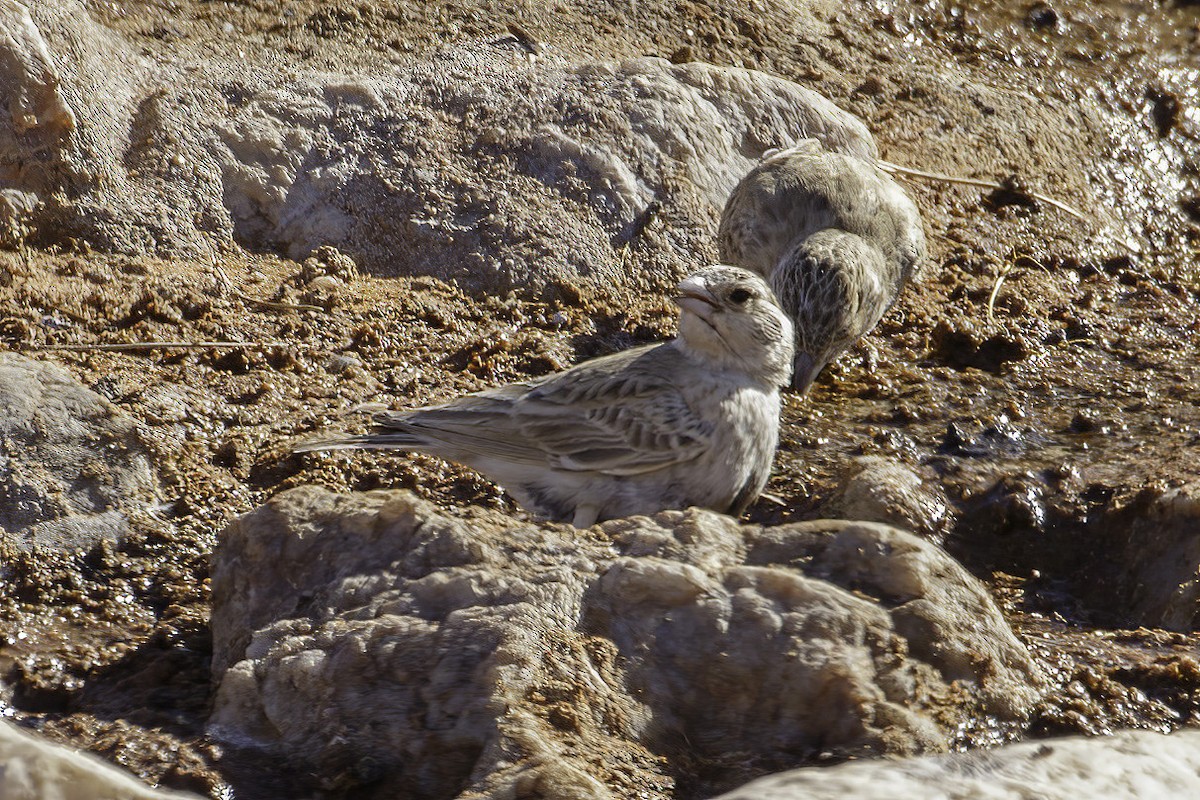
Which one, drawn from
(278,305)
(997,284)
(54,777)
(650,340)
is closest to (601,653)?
Result: (54,777)

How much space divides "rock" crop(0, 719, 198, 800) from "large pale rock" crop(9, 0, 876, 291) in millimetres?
4290

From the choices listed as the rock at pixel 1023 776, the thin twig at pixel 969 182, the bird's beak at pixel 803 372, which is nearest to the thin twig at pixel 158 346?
the bird's beak at pixel 803 372

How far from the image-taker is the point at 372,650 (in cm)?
336

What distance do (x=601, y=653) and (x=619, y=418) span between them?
5.46 ft

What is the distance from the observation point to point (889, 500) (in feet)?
16.6

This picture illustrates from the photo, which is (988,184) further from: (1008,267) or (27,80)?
(27,80)

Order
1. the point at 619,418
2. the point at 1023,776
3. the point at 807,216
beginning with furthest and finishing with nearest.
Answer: the point at 807,216
the point at 619,418
the point at 1023,776

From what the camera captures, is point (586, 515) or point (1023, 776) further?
point (586, 515)

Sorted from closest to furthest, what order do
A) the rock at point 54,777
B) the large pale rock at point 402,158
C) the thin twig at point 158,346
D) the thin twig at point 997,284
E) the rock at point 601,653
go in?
1. the rock at point 54,777
2. the rock at point 601,653
3. the thin twig at point 158,346
4. the large pale rock at point 402,158
5. the thin twig at point 997,284

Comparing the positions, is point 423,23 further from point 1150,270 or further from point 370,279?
point 1150,270

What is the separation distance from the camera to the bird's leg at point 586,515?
4918 millimetres

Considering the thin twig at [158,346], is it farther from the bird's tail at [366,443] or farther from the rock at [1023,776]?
the rock at [1023,776]

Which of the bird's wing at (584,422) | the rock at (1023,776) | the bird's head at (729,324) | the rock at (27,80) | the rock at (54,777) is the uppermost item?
the rock at (27,80)

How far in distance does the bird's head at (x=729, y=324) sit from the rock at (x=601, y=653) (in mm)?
1428
